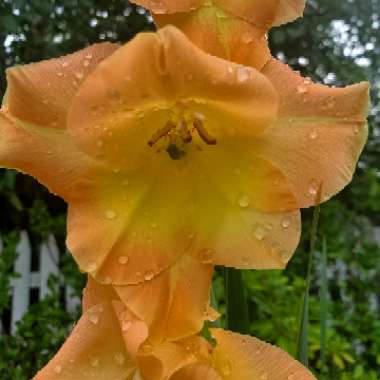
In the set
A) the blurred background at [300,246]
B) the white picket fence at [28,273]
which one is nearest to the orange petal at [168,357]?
the blurred background at [300,246]

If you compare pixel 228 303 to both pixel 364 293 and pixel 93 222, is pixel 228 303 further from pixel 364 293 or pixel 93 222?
pixel 364 293

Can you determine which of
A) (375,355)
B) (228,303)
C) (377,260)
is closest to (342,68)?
(377,260)

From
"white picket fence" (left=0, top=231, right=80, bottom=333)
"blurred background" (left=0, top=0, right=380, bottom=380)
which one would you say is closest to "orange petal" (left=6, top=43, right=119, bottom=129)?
"blurred background" (left=0, top=0, right=380, bottom=380)

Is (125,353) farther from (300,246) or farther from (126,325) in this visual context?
A: (300,246)

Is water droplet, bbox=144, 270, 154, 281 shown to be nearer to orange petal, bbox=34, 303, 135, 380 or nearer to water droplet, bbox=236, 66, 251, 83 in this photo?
orange petal, bbox=34, 303, 135, 380

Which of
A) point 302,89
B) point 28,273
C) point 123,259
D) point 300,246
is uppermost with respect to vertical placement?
point 302,89

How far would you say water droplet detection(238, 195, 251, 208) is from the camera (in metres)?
0.62

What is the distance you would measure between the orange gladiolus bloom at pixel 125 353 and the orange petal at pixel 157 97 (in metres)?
0.12

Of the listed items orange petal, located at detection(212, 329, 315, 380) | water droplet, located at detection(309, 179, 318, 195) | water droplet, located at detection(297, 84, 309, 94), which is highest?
water droplet, located at detection(297, 84, 309, 94)

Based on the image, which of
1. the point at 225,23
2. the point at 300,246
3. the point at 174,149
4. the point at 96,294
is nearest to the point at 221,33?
the point at 225,23

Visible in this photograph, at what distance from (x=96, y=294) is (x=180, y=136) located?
0.48 ft

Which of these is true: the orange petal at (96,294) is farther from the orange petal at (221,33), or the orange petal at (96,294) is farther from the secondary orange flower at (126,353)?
the orange petal at (221,33)

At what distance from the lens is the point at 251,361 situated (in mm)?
621

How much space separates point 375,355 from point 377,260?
1.35 ft
